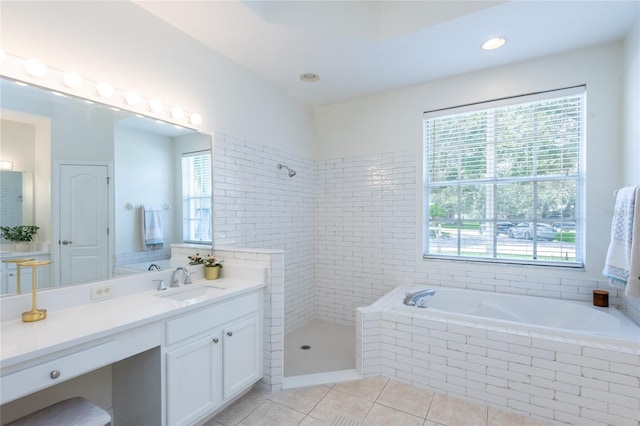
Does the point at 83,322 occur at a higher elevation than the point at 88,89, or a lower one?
lower

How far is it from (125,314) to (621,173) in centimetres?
395

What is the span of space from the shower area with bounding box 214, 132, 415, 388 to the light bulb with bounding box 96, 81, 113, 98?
3.00 feet

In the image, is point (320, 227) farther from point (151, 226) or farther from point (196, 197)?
point (151, 226)

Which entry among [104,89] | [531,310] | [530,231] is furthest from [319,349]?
[104,89]

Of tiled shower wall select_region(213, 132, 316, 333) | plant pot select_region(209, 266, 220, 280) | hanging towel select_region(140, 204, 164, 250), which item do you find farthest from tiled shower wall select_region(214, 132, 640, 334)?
hanging towel select_region(140, 204, 164, 250)

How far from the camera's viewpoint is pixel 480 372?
7.53 feet

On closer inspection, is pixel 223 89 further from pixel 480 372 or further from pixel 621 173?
pixel 621 173

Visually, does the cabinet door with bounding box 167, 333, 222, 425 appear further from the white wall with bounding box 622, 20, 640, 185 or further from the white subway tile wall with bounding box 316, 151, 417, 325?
the white wall with bounding box 622, 20, 640, 185

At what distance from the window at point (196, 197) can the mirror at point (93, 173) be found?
5 cm

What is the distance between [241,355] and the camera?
86.8 inches

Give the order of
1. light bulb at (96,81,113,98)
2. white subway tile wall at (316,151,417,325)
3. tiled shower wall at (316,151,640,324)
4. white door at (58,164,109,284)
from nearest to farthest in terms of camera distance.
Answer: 1. white door at (58,164,109,284)
2. light bulb at (96,81,113,98)
3. tiled shower wall at (316,151,640,324)
4. white subway tile wall at (316,151,417,325)

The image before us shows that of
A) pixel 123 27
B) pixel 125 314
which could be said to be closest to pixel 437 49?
pixel 123 27

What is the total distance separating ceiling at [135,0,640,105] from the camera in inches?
87.7

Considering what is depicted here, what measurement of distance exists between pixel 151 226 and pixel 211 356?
109 centimetres
